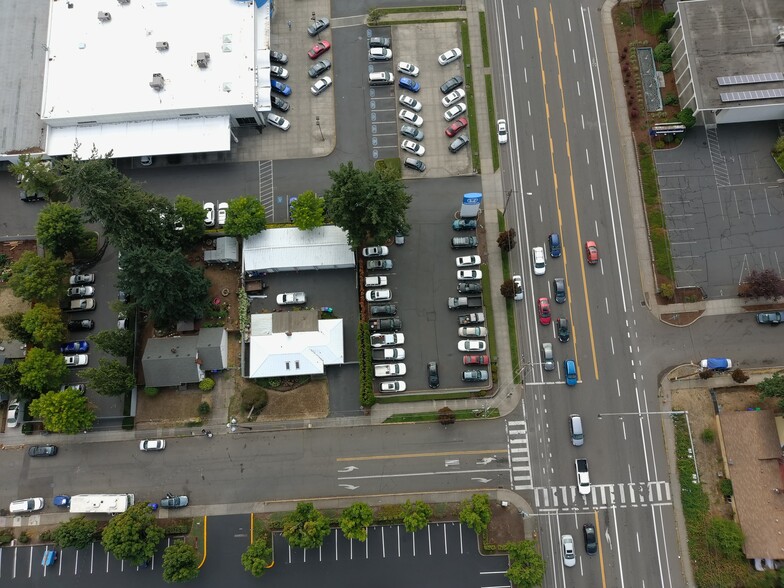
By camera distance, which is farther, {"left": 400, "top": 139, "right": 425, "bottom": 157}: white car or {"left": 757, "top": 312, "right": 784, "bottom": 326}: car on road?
{"left": 400, "top": 139, "right": 425, "bottom": 157}: white car

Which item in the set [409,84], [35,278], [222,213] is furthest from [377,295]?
[35,278]

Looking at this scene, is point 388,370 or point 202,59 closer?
point 388,370

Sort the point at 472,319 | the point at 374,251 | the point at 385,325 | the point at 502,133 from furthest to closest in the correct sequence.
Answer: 1. the point at 502,133
2. the point at 374,251
3. the point at 385,325
4. the point at 472,319

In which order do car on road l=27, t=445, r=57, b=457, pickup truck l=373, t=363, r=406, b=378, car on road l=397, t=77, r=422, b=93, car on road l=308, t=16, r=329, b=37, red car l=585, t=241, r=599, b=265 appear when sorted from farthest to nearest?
car on road l=308, t=16, r=329, b=37 < car on road l=397, t=77, r=422, b=93 < red car l=585, t=241, r=599, b=265 < pickup truck l=373, t=363, r=406, b=378 < car on road l=27, t=445, r=57, b=457

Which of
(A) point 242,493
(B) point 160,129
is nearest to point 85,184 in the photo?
(B) point 160,129

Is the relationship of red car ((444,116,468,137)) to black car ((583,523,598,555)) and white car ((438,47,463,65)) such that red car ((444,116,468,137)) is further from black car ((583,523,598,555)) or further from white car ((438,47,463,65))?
black car ((583,523,598,555))

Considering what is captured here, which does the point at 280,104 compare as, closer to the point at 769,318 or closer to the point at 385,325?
the point at 385,325

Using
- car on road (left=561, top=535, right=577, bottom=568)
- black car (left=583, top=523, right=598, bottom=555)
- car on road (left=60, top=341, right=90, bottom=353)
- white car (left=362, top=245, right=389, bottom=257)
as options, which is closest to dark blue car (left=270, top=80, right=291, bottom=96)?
white car (left=362, top=245, right=389, bottom=257)

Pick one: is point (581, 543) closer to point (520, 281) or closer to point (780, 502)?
point (780, 502)
